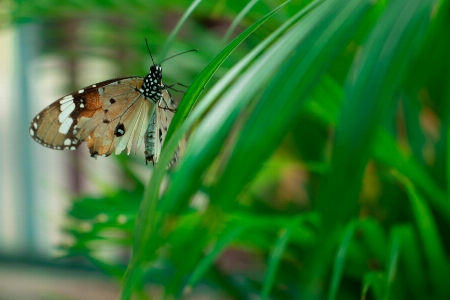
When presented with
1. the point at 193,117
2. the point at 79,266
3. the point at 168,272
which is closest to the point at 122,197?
the point at 168,272

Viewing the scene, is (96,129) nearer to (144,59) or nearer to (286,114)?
(286,114)

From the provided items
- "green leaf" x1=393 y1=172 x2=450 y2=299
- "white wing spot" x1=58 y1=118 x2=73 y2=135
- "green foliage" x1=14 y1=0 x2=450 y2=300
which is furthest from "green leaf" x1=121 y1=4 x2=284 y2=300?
"green leaf" x1=393 y1=172 x2=450 y2=299

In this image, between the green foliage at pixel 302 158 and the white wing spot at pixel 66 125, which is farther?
the white wing spot at pixel 66 125

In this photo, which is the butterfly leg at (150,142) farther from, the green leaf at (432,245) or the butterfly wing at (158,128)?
the green leaf at (432,245)

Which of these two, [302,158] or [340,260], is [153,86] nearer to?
[340,260]

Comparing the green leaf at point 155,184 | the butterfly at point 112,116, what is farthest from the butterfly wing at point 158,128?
the green leaf at point 155,184

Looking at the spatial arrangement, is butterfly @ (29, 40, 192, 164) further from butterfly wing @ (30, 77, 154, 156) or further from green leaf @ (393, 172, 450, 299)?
green leaf @ (393, 172, 450, 299)
